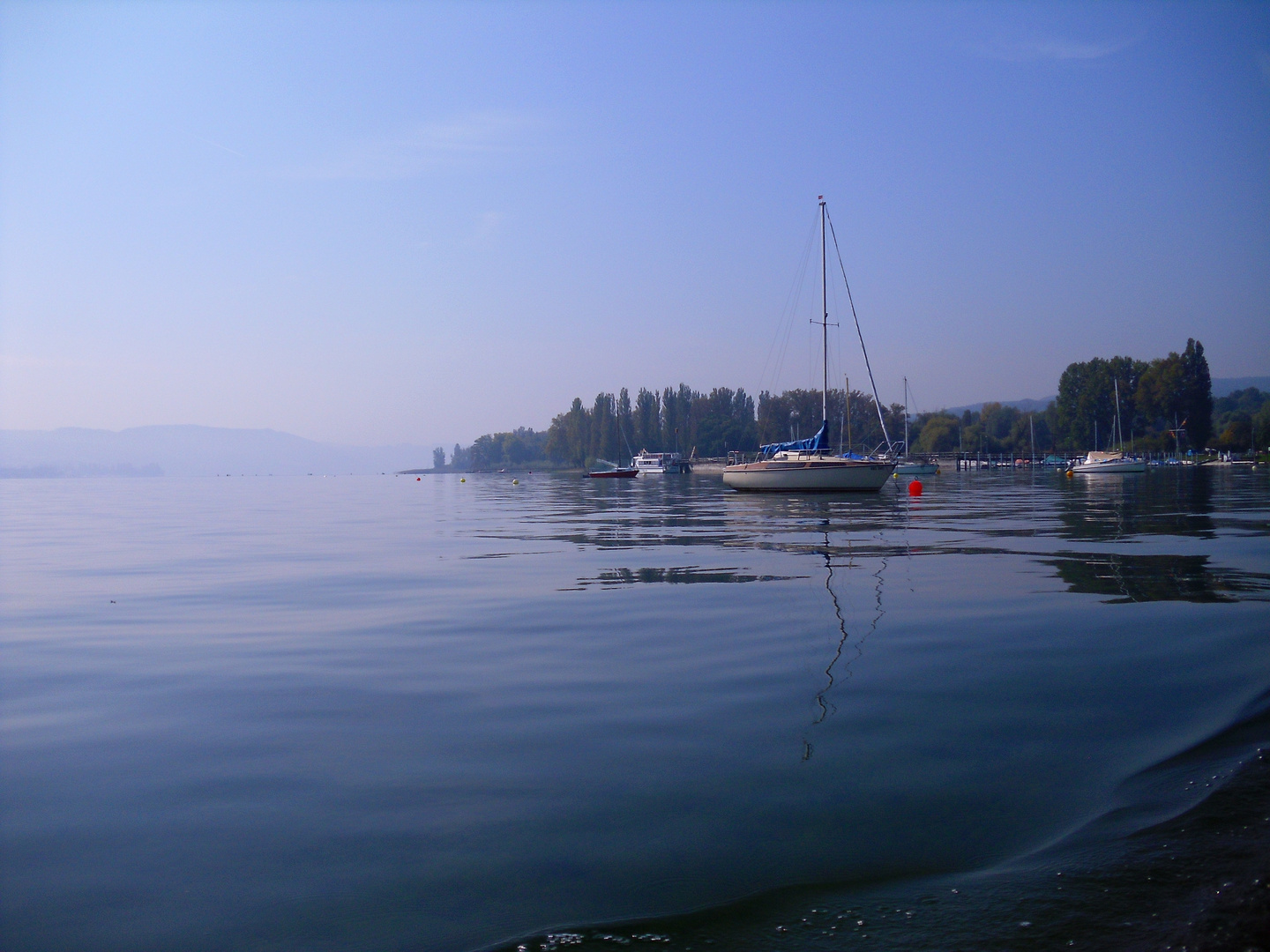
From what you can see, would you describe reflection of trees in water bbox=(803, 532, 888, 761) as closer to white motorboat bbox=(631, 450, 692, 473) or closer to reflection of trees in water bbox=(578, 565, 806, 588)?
reflection of trees in water bbox=(578, 565, 806, 588)

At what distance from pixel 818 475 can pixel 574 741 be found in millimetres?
41753

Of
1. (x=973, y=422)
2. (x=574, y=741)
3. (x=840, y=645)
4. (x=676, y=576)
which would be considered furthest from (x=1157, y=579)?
(x=973, y=422)

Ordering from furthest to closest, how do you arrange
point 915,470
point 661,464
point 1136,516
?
point 661,464 < point 915,470 < point 1136,516

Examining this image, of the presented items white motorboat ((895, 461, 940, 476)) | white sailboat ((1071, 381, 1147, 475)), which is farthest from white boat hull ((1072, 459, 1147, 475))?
white motorboat ((895, 461, 940, 476))

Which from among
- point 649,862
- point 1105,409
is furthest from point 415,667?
point 1105,409

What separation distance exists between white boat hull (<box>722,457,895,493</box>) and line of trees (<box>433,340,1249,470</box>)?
97535 mm

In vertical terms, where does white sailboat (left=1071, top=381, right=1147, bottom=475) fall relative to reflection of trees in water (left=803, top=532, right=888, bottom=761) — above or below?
above

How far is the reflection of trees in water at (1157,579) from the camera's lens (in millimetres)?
12164

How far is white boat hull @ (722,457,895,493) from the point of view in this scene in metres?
45.8

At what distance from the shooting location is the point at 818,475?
4684 centimetres

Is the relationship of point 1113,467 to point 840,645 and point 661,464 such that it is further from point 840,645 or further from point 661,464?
point 840,645

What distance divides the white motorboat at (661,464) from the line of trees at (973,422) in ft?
56.1

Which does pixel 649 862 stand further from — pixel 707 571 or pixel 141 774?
pixel 707 571

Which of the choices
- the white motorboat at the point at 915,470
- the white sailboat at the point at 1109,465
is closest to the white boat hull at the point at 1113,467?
the white sailboat at the point at 1109,465
